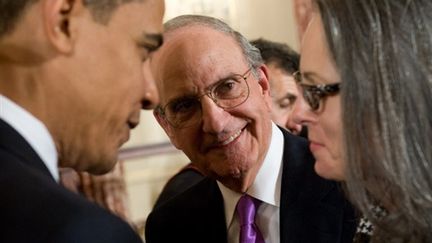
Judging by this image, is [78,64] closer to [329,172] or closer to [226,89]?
[329,172]

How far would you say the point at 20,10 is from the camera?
86cm

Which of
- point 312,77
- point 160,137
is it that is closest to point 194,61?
point 312,77

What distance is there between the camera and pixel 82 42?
89 cm

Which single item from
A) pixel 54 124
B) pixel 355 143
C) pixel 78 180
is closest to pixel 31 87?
pixel 54 124

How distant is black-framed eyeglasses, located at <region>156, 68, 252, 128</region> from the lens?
1.68m

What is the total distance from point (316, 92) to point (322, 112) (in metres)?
0.05

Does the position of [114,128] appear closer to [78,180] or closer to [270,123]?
[270,123]

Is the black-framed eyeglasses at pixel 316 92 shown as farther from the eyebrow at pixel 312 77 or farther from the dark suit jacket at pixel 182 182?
the dark suit jacket at pixel 182 182

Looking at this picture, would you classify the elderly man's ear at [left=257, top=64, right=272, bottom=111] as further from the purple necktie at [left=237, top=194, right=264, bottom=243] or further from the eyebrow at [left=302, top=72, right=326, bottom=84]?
the eyebrow at [left=302, top=72, right=326, bottom=84]

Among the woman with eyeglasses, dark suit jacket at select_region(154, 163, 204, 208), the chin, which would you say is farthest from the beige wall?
the woman with eyeglasses

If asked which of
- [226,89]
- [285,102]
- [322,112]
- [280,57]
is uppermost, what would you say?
[322,112]

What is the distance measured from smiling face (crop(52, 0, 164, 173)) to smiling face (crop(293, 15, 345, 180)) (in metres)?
0.32

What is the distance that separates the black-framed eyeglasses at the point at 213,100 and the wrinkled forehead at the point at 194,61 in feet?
0.06

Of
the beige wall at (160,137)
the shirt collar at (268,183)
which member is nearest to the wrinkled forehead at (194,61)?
the shirt collar at (268,183)
